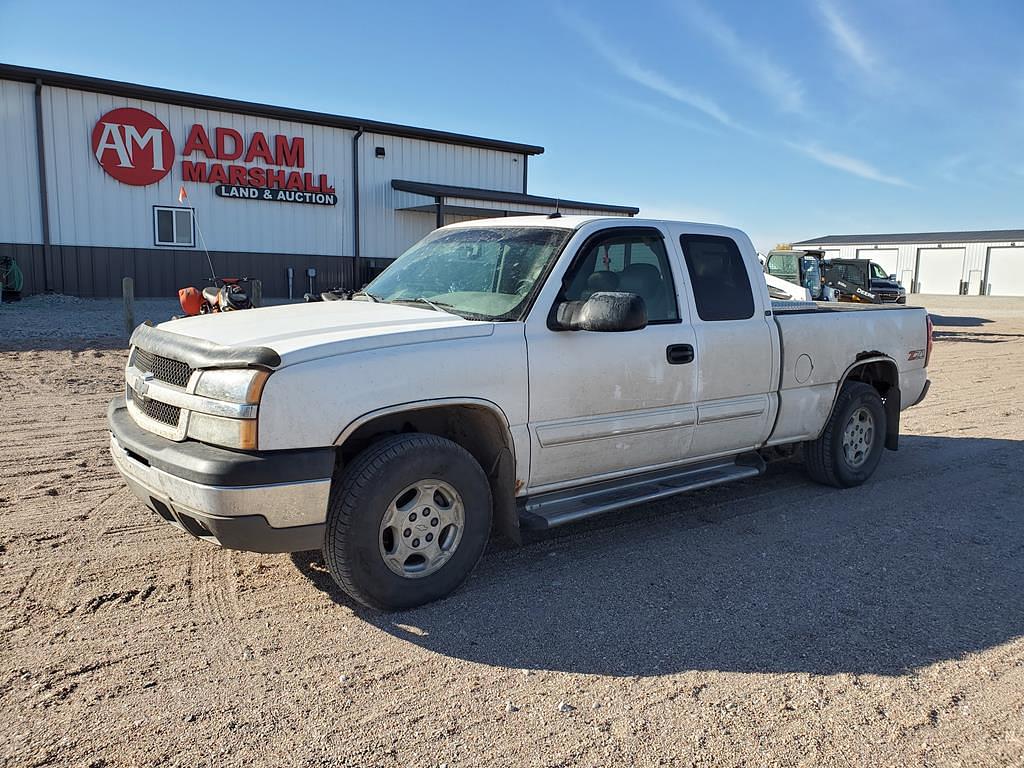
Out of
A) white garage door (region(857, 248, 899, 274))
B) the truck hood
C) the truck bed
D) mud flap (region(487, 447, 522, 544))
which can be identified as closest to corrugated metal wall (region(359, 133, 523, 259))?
the truck bed

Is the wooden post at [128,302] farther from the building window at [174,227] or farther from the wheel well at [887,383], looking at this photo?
the wheel well at [887,383]

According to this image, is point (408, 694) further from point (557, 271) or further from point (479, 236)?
point (479, 236)

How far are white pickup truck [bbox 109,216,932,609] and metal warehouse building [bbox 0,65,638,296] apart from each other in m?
13.8

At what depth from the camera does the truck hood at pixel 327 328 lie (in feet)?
12.1

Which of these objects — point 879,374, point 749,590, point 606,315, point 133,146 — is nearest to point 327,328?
point 606,315

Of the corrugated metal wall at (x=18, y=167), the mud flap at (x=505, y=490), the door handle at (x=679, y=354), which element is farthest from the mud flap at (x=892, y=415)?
the corrugated metal wall at (x=18, y=167)

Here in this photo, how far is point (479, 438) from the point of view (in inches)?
170

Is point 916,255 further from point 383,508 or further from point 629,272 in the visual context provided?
point 383,508

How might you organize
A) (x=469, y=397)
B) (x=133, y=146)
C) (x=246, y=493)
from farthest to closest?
1. (x=133, y=146)
2. (x=469, y=397)
3. (x=246, y=493)

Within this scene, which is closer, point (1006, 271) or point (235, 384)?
point (235, 384)

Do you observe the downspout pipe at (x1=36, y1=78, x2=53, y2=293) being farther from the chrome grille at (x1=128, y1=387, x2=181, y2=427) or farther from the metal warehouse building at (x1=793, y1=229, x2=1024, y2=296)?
the metal warehouse building at (x1=793, y1=229, x2=1024, y2=296)

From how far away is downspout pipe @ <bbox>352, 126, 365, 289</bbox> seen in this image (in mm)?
24094

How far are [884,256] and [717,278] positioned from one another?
6503 cm

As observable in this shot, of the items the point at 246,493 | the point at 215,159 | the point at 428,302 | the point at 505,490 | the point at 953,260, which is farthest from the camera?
the point at 953,260
